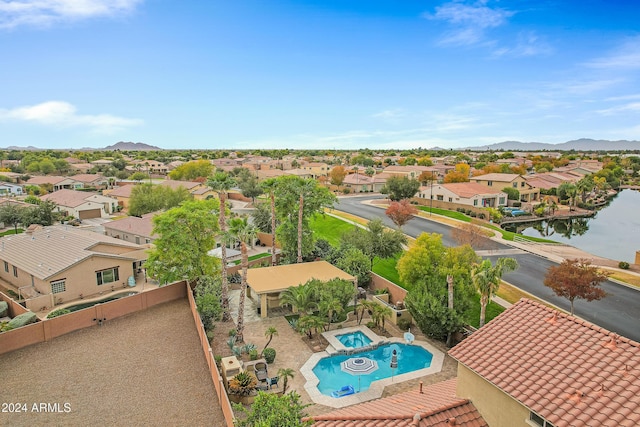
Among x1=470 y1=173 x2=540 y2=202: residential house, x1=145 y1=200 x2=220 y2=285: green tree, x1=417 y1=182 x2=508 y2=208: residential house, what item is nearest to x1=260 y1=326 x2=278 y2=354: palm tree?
x1=145 y1=200 x2=220 y2=285: green tree

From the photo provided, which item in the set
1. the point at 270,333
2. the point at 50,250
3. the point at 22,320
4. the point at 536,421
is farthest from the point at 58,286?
the point at 536,421

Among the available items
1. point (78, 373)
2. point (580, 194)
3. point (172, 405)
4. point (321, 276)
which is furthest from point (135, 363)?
point (580, 194)

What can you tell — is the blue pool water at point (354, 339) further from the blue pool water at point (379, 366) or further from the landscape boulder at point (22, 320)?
the landscape boulder at point (22, 320)

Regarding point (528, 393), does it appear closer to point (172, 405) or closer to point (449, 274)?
point (172, 405)

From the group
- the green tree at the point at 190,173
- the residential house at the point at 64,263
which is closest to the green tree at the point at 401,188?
the green tree at the point at 190,173

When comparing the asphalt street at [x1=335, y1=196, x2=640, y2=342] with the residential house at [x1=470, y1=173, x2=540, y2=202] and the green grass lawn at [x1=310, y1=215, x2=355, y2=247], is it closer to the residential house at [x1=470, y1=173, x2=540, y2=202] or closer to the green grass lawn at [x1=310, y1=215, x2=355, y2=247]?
the green grass lawn at [x1=310, y1=215, x2=355, y2=247]
